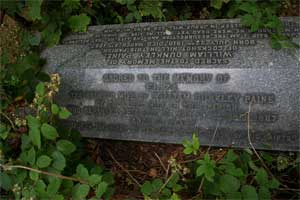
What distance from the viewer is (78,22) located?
8.55 feet

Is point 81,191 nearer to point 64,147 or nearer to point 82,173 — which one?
point 82,173

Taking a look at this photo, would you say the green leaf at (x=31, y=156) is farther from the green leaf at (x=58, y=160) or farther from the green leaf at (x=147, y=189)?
the green leaf at (x=147, y=189)

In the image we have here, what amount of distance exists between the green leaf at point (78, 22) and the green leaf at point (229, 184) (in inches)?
54.3

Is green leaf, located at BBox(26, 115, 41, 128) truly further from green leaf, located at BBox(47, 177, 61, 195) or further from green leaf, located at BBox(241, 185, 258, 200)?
green leaf, located at BBox(241, 185, 258, 200)

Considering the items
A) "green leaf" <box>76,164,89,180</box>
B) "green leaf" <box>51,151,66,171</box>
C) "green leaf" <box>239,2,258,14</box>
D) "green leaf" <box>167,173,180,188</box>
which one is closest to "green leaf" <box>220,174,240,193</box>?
"green leaf" <box>167,173,180,188</box>

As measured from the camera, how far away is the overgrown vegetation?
191 cm

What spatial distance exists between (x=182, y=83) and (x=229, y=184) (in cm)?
68

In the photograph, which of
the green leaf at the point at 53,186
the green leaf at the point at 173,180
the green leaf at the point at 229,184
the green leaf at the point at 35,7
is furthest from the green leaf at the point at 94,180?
the green leaf at the point at 35,7

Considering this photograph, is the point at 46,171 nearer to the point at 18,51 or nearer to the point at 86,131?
the point at 86,131

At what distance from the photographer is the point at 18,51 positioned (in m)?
2.91

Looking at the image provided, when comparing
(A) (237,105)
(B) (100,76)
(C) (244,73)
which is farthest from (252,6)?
(B) (100,76)

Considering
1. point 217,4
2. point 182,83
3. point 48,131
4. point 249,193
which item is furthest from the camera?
point 217,4

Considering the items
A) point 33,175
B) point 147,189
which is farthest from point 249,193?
point 33,175

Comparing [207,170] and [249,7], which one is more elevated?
[249,7]
